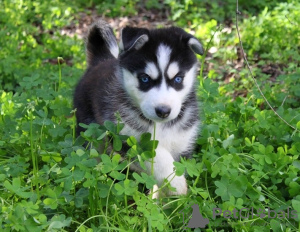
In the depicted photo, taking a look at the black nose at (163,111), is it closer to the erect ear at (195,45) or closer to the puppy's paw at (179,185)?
the puppy's paw at (179,185)

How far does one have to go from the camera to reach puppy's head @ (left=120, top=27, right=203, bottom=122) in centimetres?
374

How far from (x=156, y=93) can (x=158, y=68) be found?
0.19m

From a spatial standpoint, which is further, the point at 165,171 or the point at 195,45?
the point at 195,45

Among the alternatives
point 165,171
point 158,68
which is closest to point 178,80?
point 158,68

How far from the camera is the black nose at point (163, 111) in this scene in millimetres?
3650

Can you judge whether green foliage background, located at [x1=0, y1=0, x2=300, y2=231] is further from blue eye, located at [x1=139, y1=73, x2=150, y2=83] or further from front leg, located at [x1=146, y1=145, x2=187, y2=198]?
blue eye, located at [x1=139, y1=73, x2=150, y2=83]

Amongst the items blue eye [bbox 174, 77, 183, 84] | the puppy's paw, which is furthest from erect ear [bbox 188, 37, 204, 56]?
the puppy's paw

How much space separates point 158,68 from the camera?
3830 millimetres

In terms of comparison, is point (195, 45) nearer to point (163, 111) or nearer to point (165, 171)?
point (163, 111)

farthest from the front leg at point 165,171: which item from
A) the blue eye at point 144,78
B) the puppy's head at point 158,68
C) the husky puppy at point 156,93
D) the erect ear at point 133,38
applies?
the erect ear at point 133,38

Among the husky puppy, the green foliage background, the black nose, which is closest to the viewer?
the green foliage background

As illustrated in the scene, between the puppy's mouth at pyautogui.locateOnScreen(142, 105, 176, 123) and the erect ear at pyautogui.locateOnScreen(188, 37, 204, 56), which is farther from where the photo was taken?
the erect ear at pyautogui.locateOnScreen(188, 37, 204, 56)

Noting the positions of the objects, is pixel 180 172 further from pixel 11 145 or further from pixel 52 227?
pixel 11 145

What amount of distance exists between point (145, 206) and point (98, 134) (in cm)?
61
